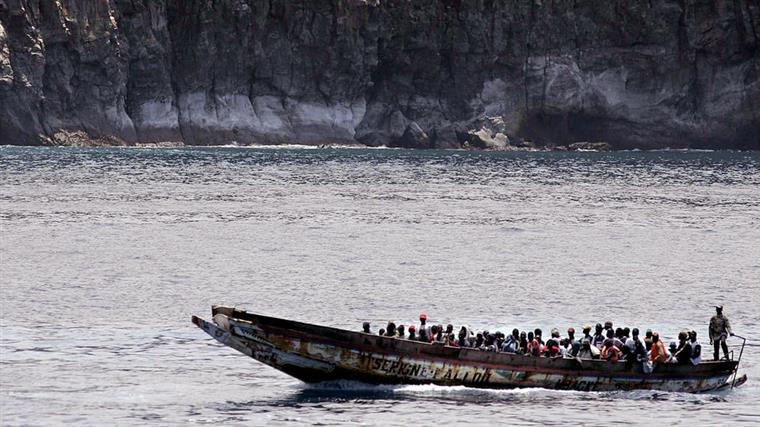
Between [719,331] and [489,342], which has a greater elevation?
[489,342]

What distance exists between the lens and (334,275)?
63781mm

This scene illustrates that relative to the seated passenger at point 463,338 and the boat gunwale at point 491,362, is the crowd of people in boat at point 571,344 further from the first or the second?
the boat gunwale at point 491,362

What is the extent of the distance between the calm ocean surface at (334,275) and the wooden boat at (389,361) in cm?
49

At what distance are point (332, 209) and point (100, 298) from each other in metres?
42.4

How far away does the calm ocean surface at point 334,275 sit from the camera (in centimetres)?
3903

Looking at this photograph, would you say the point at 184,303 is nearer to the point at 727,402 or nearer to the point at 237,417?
the point at 237,417

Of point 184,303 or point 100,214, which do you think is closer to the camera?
point 184,303

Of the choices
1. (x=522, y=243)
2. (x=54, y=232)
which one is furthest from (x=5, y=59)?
(x=522, y=243)

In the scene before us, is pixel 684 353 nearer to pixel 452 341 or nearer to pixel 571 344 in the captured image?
pixel 571 344

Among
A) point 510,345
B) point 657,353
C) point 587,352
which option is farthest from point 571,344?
point 657,353

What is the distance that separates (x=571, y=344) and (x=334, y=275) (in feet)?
75.4

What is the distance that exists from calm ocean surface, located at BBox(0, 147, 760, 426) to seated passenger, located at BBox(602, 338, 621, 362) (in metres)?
1.26

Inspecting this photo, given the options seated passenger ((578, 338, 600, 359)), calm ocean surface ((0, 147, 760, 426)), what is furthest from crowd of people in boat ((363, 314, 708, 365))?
calm ocean surface ((0, 147, 760, 426))

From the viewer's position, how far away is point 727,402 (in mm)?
41062
